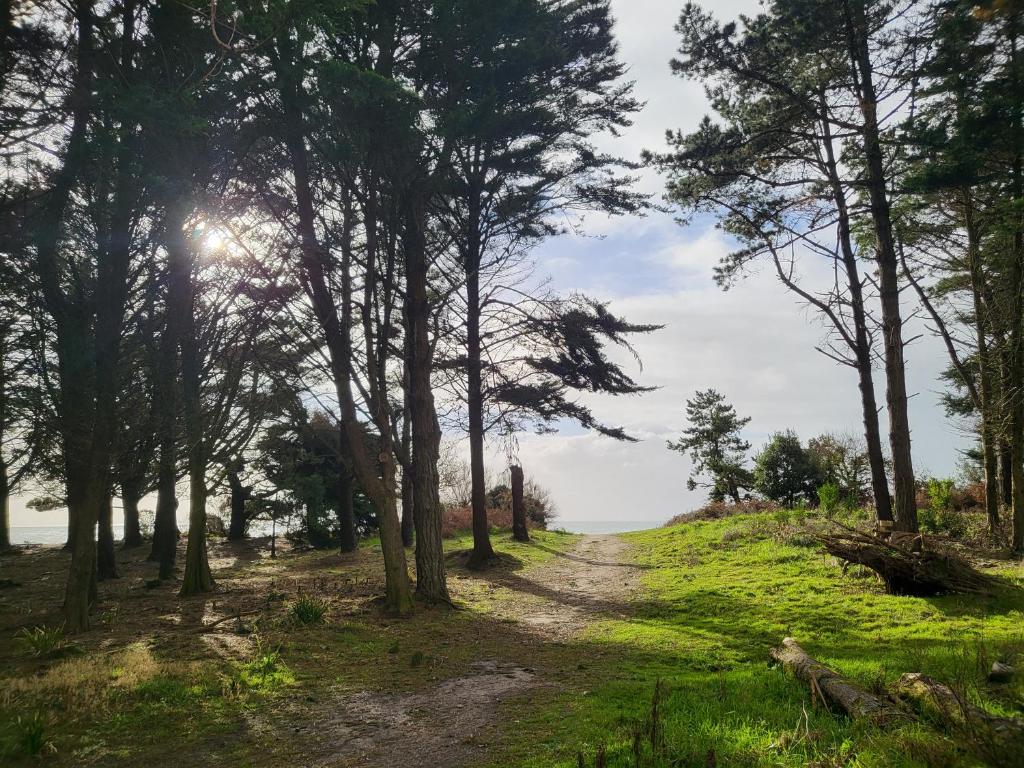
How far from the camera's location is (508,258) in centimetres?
1641

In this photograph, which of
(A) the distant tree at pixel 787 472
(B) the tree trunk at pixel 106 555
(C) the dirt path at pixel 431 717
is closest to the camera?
(C) the dirt path at pixel 431 717

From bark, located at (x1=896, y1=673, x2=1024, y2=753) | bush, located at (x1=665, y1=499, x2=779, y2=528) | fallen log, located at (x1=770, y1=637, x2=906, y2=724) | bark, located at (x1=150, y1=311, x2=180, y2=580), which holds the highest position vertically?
bark, located at (x1=150, y1=311, x2=180, y2=580)

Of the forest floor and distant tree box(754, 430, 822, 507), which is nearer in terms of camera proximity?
the forest floor

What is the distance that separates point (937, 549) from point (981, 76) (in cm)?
933

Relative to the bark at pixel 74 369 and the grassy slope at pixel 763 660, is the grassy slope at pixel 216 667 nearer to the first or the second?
the bark at pixel 74 369

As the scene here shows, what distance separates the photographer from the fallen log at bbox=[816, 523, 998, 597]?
912 cm

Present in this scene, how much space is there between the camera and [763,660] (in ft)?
22.9

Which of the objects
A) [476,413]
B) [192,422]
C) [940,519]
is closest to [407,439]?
[476,413]

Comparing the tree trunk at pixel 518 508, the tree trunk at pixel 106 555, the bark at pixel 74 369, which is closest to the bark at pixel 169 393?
the bark at pixel 74 369

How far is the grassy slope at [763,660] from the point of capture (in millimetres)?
→ 4105

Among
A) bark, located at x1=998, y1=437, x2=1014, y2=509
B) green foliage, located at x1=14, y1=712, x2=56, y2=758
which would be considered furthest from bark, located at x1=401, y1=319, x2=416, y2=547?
bark, located at x1=998, y1=437, x2=1014, y2=509

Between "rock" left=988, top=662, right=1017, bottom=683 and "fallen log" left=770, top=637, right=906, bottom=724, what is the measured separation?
121 cm

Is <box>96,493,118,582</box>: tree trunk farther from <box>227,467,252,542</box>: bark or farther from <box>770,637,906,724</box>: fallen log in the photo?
<box>770,637,906,724</box>: fallen log

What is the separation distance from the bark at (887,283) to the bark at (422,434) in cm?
891
